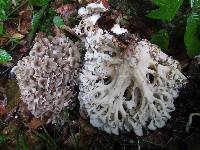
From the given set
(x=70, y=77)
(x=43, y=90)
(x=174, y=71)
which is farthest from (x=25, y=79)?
A: (x=174, y=71)

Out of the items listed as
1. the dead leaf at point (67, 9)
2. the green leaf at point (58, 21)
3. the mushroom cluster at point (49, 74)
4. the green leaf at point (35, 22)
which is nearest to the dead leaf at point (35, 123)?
the mushroom cluster at point (49, 74)

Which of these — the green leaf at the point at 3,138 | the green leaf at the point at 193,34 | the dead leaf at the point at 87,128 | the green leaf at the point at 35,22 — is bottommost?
the green leaf at the point at 3,138

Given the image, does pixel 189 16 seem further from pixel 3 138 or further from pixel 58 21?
pixel 3 138

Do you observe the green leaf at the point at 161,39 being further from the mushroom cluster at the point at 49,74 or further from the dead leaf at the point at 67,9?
the dead leaf at the point at 67,9

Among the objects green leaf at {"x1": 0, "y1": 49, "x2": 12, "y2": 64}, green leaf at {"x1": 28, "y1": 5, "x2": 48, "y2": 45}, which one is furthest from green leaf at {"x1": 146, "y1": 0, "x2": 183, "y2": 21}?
green leaf at {"x1": 0, "y1": 49, "x2": 12, "y2": 64}

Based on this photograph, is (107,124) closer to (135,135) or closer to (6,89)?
(135,135)

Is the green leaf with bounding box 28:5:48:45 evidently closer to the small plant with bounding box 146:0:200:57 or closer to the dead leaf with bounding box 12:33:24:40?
the dead leaf with bounding box 12:33:24:40

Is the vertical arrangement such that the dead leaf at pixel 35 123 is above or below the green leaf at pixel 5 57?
below
